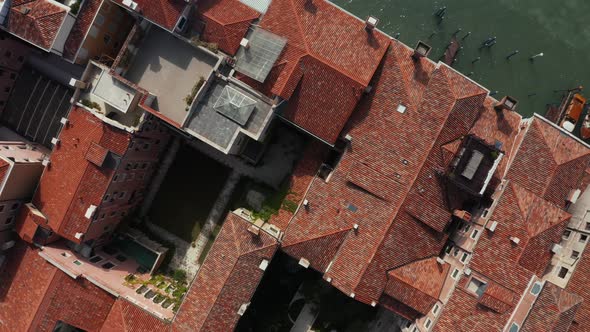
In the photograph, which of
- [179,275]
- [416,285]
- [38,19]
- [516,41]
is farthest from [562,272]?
[38,19]

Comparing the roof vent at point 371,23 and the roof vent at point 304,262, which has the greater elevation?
the roof vent at point 371,23

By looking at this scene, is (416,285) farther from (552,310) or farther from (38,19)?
(38,19)

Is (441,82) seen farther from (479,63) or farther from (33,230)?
(33,230)

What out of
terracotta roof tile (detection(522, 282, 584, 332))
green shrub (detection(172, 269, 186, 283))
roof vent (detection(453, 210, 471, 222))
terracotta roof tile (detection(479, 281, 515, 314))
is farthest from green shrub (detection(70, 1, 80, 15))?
terracotta roof tile (detection(522, 282, 584, 332))

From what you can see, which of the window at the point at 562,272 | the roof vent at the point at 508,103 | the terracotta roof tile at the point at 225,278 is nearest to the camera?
the window at the point at 562,272

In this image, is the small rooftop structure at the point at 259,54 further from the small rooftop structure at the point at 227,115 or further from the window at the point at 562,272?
the window at the point at 562,272

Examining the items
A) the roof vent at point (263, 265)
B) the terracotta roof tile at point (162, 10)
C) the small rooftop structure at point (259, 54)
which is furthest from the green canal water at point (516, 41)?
the roof vent at point (263, 265)

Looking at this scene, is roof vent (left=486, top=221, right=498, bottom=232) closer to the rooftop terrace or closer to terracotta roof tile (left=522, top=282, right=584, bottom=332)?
terracotta roof tile (left=522, top=282, right=584, bottom=332)
